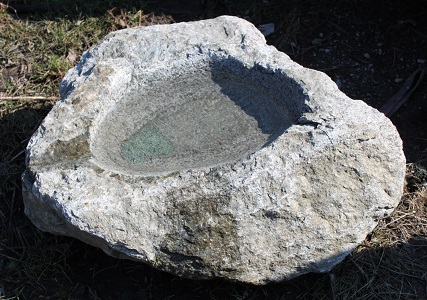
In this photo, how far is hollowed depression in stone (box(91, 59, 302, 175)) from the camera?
9.14ft

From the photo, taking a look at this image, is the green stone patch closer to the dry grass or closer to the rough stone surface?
the rough stone surface

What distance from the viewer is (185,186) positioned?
2.43 metres

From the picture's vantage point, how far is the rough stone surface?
2.39m

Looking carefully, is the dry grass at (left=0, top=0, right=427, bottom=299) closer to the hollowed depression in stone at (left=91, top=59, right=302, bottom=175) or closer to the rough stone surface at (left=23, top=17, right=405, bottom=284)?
the rough stone surface at (left=23, top=17, right=405, bottom=284)

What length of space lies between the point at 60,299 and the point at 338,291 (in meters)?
1.31

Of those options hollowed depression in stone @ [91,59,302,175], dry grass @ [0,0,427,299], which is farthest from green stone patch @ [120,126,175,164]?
dry grass @ [0,0,427,299]

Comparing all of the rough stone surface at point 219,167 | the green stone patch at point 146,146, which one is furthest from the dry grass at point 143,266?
the green stone patch at point 146,146

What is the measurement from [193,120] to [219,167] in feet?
2.02

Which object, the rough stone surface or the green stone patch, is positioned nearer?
the rough stone surface

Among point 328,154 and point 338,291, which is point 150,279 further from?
point 328,154

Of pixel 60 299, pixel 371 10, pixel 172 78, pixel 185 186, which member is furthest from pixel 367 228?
pixel 371 10

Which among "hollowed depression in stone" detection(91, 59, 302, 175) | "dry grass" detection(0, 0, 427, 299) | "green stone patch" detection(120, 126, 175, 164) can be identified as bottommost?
"dry grass" detection(0, 0, 427, 299)

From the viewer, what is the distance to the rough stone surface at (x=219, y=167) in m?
2.39

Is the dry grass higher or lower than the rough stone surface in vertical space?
lower
